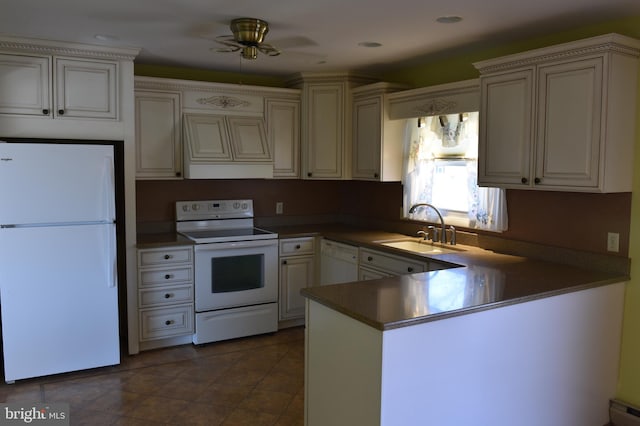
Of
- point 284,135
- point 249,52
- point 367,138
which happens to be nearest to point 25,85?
point 249,52

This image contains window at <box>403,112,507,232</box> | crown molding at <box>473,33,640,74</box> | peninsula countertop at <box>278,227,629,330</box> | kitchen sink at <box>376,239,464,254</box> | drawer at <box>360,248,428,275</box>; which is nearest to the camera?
peninsula countertop at <box>278,227,629,330</box>

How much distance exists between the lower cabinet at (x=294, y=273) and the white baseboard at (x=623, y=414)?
8.04ft

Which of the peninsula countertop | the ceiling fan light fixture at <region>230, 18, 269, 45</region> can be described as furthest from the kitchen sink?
the ceiling fan light fixture at <region>230, 18, 269, 45</region>

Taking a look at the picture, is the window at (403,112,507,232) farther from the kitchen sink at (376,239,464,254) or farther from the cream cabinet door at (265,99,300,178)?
the cream cabinet door at (265,99,300,178)

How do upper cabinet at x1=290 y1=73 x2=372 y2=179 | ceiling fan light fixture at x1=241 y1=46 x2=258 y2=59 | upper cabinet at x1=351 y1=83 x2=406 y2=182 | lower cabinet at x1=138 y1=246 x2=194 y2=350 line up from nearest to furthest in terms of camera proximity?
ceiling fan light fixture at x1=241 y1=46 x2=258 y2=59 < lower cabinet at x1=138 y1=246 x2=194 y2=350 < upper cabinet at x1=351 y1=83 x2=406 y2=182 < upper cabinet at x1=290 y1=73 x2=372 y2=179

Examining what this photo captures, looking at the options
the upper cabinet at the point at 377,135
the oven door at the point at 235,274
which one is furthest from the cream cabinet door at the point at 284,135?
the oven door at the point at 235,274

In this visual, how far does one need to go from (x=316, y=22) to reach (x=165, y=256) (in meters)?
2.08

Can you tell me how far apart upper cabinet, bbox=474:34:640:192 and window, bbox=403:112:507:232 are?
519mm

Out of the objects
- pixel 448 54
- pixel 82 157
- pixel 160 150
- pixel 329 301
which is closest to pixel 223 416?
pixel 329 301

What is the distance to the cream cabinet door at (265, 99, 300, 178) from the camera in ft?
15.2

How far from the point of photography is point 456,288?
8.25 feet

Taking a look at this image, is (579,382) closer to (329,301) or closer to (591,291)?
(591,291)

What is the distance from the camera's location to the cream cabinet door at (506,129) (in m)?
3.04
